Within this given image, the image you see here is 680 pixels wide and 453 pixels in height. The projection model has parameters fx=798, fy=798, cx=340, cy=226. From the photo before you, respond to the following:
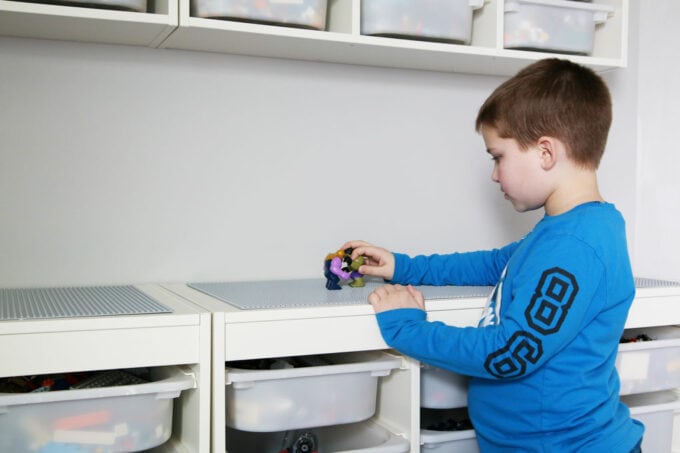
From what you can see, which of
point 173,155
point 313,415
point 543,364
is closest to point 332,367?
point 313,415

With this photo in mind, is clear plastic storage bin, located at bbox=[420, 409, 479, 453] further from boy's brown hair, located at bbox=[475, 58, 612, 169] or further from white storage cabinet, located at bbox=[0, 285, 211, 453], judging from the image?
boy's brown hair, located at bbox=[475, 58, 612, 169]

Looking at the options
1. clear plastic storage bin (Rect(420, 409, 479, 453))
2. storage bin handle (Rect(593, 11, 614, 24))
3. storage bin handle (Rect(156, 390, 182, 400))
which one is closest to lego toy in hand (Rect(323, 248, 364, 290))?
clear plastic storage bin (Rect(420, 409, 479, 453))

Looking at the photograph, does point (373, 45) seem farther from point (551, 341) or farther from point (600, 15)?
point (551, 341)

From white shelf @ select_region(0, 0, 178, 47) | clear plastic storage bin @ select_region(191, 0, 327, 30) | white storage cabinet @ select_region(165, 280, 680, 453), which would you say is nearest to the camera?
white storage cabinet @ select_region(165, 280, 680, 453)

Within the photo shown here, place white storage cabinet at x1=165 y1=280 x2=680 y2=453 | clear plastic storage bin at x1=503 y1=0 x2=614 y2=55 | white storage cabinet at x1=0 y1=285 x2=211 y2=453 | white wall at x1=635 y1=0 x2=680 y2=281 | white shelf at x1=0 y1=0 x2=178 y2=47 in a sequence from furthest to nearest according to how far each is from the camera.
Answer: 1. white wall at x1=635 y1=0 x2=680 y2=281
2. clear plastic storage bin at x1=503 y1=0 x2=614 y2=55
3. white shelf at x1=0 y1=0 x2=178 y2=47
4. white storage cabinet at x1=165 y1=280 x2=680 y2=453
5. white storage cabinet at x1=0 y1=285 x2=211 y2=453

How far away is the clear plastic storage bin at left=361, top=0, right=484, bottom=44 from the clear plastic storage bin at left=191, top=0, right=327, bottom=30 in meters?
A: 0.09

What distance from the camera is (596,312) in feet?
3.67

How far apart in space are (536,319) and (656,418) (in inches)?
24.0

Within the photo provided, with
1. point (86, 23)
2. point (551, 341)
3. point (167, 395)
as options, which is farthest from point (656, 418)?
point (86, 23)

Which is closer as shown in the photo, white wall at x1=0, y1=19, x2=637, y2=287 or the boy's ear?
the boy's ear

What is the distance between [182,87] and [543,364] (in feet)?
2.84

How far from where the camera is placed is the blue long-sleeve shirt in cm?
Result: 108

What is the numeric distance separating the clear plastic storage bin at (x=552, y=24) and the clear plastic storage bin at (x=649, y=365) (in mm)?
613

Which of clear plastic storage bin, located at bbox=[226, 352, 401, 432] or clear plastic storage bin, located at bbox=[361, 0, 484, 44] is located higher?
clear plastic storage bin, located at bbox=[361, 0, 484, 44]
